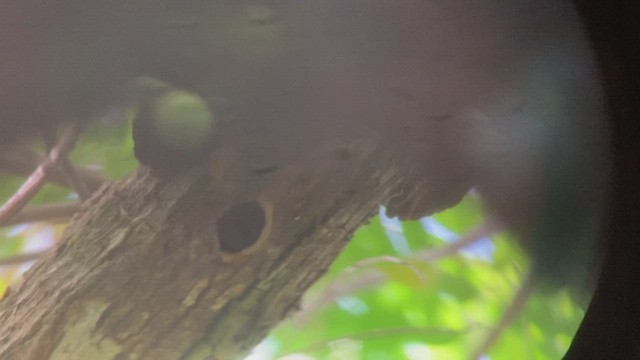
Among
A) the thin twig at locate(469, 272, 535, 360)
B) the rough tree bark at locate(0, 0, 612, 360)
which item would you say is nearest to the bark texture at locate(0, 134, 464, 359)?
the rough tree bark at locate(0, 0, 612, 360)

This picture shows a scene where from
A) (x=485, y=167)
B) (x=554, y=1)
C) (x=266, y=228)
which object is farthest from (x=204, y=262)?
(x=554, y=1)

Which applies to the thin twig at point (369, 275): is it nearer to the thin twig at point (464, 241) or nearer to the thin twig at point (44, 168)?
the thin twig at point (464, 241)

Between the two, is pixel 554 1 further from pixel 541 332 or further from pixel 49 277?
pixel 49 277

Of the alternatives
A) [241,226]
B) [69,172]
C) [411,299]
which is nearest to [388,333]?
[411,299]

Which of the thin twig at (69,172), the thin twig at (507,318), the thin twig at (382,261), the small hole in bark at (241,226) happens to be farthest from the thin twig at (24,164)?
the thin twig at (507,318)

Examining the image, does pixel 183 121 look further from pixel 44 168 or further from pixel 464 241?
pixel 464 241

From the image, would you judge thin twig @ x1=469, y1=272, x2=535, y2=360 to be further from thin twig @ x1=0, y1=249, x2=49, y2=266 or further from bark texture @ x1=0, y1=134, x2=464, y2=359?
thin twig @ x1=0, y1=249, x2=49, y2=266
